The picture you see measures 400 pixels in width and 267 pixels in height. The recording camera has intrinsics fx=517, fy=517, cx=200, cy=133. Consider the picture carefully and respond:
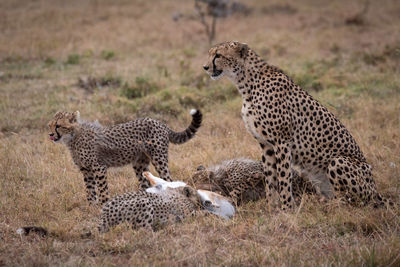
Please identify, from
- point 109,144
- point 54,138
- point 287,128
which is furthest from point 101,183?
point 287,128

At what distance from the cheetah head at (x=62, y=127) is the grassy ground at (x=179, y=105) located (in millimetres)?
510

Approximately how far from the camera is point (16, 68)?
920 centimetres

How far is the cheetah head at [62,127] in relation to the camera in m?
4.45

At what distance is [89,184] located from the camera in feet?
15.0

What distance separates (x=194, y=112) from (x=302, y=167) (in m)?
1.08

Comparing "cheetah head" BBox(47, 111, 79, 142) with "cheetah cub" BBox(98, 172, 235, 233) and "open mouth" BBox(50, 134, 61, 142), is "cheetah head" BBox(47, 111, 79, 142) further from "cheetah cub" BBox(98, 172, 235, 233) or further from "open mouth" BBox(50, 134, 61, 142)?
"cheetah cub" BBox(98, 172, 235, 233)

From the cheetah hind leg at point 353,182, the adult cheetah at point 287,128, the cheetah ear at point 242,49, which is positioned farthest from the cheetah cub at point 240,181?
the cheetah ear at point 242,49

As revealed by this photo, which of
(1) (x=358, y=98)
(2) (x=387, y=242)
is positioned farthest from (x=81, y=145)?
(1) (x=358, y=98)

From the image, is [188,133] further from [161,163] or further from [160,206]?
[160,206]

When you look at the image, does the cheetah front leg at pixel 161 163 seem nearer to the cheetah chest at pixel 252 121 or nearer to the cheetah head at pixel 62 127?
the cheetah head at pixel 62 127

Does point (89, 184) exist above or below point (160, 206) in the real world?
below

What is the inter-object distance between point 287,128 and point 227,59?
0.74 meters

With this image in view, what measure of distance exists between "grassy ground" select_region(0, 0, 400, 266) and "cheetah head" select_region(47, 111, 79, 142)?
1.67ft

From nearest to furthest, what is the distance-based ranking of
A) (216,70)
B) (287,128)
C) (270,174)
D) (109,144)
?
(287,128)
(216,70)
(270,174)
(109,144)
